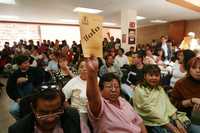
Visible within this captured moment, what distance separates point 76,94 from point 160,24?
13144 mm

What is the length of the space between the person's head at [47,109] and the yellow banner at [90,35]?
32 cm

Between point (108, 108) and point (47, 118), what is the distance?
20.6 inches

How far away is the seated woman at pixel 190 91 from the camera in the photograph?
202 centimetres

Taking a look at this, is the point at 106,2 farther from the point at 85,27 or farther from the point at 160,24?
the point at 160,24

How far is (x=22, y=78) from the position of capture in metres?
2.81

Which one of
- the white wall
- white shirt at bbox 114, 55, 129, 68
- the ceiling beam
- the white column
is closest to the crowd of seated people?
white shirt at bbox 114, 55, 129, 68

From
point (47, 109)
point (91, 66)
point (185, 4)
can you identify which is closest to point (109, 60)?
point (91, 66)

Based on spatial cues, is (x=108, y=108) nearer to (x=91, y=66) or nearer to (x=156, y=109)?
(x=91, y=66)

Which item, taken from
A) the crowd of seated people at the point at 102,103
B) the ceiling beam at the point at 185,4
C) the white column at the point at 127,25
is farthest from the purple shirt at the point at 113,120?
the white column at the point at 127,25

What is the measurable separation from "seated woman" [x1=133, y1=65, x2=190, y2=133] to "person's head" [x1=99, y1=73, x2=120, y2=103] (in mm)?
400

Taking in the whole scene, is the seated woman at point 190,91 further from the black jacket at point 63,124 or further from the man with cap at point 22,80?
the man with cap at point 22,80

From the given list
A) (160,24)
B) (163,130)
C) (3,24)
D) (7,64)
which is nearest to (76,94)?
(163,130)

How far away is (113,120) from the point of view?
1.55 meters

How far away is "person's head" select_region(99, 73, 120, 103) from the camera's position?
1.72 meters
